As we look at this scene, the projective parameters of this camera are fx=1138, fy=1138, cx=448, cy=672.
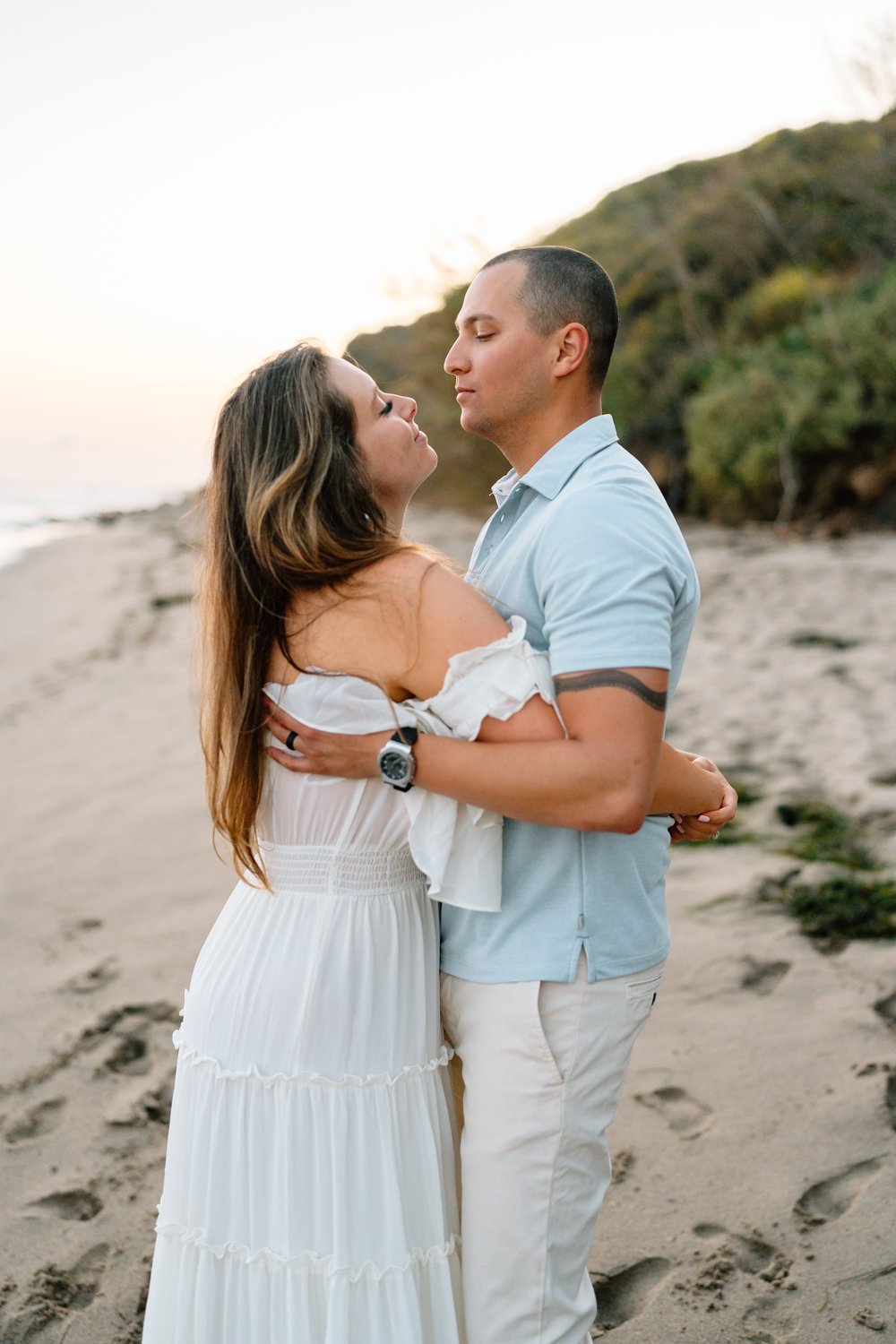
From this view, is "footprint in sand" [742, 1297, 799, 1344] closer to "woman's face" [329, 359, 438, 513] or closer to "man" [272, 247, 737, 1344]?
"man" [272, 247, 737, 1344]

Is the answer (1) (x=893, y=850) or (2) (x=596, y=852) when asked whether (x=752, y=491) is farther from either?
(2) (x=596, y=852)

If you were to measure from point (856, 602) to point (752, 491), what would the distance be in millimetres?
5117

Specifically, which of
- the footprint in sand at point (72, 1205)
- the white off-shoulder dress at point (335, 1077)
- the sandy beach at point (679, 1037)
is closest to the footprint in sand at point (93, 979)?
the sandy beach at point (679, 1037)

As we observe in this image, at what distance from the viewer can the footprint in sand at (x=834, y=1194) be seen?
280cm

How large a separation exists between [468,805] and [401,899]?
0.79 feet

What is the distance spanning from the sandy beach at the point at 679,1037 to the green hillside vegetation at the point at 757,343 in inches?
217

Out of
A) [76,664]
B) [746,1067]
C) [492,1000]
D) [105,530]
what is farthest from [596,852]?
[105,530]

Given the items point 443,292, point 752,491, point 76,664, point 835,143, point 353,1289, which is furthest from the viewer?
point 835,143

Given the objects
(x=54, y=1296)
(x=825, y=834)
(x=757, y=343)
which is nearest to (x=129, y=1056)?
(x=54, y=1296)

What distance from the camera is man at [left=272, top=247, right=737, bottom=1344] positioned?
1731 mm

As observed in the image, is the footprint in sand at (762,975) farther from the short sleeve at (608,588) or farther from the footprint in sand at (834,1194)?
the short sleeve at (608,588)

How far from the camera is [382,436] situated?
2051 mm

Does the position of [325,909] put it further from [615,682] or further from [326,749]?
[615,682]

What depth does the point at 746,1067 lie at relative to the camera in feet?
11.3
